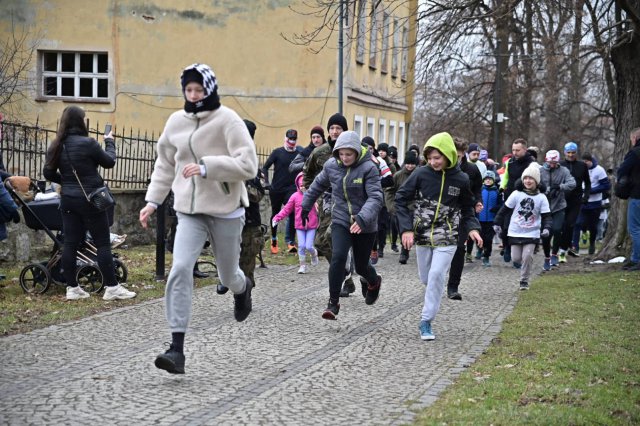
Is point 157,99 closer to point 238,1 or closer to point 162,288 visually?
point 238,1

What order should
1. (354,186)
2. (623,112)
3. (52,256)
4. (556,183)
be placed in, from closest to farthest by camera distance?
1. (354,186)
2. (52,256)
3. (556,183)
4. (623,112)

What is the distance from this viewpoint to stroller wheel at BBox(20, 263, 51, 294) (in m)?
11.7

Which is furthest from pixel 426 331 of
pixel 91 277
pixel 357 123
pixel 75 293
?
pixel 357 123

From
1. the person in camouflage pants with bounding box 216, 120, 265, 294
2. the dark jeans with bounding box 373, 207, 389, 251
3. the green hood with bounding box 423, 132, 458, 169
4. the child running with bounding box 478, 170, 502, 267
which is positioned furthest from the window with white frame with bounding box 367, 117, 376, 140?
the green hood with bounding box 423, 132, 458, 169

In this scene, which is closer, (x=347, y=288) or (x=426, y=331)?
(x=426, y=331)

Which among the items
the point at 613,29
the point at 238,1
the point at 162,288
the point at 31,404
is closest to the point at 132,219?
the point at 162,288

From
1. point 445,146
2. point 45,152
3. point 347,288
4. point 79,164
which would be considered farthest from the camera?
point 45,152

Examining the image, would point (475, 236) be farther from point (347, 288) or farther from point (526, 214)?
point (526, 214)

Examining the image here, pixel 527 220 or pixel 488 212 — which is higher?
pixel 527 220

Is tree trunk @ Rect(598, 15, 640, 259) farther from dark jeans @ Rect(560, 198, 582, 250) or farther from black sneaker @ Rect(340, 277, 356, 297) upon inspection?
black sneaker @ Rect(340, 277, 356, 297)

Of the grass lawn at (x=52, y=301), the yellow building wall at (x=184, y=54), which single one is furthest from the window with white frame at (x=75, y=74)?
the grass lawn at (x=52, y=301)

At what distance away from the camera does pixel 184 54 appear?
31.1 metres

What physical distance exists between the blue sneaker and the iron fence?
6134 millimetres

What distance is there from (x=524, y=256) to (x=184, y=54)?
18.9m
